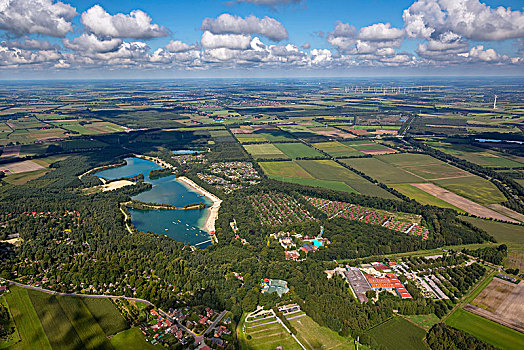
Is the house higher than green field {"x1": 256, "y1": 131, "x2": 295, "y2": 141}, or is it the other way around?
green field {"x1": 256, "y1": 131, "x2": 295, "y2": 141}

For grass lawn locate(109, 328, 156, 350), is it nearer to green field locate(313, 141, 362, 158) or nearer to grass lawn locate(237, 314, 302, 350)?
grass lawn locate(237, 314, 302, 350)


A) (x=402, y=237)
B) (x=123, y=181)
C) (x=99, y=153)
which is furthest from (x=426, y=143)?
(x=99, y=153)

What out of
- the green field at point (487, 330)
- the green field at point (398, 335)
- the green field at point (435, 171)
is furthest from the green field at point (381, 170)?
the green field at point (398, 335)

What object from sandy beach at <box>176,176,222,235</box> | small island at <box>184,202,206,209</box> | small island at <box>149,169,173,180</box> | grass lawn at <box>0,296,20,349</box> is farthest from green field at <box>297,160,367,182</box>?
grass lawn at <box>0,296,20,349</box>

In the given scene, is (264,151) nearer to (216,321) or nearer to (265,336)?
(216,321)

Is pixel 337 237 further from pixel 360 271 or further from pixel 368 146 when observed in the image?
pixel 368 146

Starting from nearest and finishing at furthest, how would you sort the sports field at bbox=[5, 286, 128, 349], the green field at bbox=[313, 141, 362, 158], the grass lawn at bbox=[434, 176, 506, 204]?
1. the sports field at bbox=[5, 286, 128, 349]
2. the grass lawn at bbox=[434, 176, 506, 204]
3. the green field at bbox=[313, 141, 362, 158]
